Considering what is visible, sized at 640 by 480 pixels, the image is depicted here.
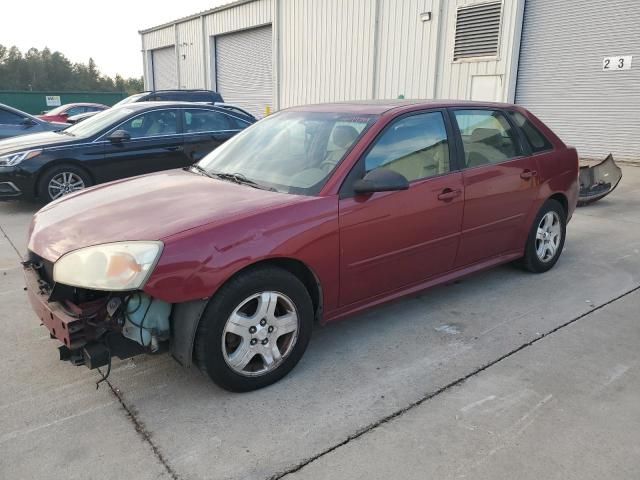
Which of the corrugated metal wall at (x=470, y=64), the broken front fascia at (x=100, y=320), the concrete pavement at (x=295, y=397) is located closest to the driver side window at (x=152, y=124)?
the concrete pavement at (x=295, y=397)

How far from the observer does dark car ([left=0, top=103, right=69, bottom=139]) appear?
9758mm

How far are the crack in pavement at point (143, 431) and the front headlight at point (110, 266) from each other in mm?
705

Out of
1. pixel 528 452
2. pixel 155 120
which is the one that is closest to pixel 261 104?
pixel 155 120

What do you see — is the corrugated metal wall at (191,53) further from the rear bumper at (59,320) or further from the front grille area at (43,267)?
the rear bumper at (59,320)

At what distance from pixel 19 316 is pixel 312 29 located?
17417mm

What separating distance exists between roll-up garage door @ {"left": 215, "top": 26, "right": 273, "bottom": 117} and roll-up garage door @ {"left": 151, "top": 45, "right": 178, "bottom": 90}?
17.6 ft

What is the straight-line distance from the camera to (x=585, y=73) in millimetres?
12234

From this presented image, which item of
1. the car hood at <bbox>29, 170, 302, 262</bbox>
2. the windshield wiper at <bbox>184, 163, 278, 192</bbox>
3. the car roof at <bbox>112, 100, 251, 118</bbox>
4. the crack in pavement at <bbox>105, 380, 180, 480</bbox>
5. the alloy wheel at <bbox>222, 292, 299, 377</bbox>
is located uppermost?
the car roof at <bbox>112, 100, 251, 118</bbox>

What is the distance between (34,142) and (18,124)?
3.03 meters

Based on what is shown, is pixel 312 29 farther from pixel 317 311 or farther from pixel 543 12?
pixel 317 311

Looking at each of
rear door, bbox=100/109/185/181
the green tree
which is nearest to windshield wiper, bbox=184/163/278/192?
rear door, bbox=100/109/185/181

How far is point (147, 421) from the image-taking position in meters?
2.72

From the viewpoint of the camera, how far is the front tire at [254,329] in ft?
8.98

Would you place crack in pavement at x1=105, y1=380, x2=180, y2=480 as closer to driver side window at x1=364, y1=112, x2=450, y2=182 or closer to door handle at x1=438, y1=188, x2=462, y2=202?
driver side window at x1=364, y1=112, x2=450, y2=182
